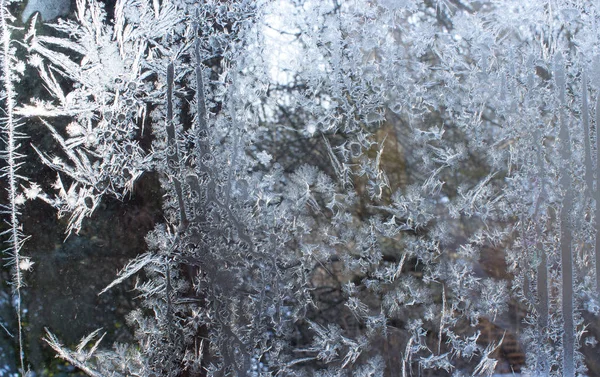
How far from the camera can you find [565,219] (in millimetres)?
961

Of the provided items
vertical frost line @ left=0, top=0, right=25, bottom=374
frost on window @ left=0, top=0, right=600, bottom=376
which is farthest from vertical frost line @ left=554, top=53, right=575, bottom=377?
vertical frost line @ left=0, top=0, right=25, bottom=374

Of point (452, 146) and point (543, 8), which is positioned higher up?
point (543, 8)

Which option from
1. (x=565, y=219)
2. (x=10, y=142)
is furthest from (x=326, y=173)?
(x=10, y=142)

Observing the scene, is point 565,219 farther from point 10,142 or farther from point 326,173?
point 10,142

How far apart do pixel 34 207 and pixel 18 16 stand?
389mm

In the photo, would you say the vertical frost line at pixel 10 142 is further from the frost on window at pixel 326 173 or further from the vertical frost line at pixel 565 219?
the vertical frost line at pixel 565 219

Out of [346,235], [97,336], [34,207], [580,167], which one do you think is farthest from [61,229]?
[580,167]

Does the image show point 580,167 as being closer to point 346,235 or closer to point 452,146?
point 452,146

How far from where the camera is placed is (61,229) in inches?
36.2

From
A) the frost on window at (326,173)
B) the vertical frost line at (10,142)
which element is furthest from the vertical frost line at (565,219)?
the vertical frost line at (10,142)

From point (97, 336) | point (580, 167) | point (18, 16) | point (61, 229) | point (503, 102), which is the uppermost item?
point (18, 16)

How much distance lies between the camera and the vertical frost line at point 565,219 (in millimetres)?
962

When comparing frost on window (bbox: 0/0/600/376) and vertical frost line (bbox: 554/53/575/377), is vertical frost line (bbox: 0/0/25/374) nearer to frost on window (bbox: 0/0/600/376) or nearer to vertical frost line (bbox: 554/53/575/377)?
frost on window (bbox: 0/0/600/376)

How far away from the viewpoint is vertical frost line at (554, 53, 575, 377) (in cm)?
Result: 96
